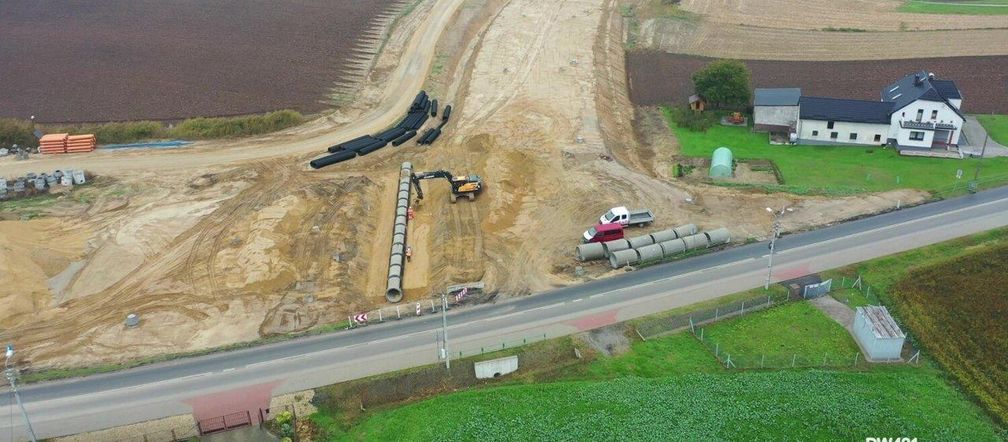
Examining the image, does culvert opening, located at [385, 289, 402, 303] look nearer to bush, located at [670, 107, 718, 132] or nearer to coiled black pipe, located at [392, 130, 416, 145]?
coiled black pipe, located at [392, 130, 416, 145]

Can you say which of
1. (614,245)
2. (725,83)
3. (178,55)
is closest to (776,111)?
(725,83)

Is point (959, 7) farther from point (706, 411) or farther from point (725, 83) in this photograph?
point (706, 411)

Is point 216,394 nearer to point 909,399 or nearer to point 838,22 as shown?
point 909,399

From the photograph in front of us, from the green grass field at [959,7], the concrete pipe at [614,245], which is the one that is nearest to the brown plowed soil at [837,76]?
the green grass field at [959,7]

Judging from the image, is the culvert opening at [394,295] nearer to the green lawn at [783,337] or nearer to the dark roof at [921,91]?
the green lawn at [783,337]

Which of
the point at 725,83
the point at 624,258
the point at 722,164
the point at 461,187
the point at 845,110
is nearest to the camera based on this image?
the point at 624,258

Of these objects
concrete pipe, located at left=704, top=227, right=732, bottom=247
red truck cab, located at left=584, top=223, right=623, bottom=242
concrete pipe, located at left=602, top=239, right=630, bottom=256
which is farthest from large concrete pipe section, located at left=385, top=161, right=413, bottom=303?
concrete pipe, located at left=704, top=227, right=732, bottom=247
